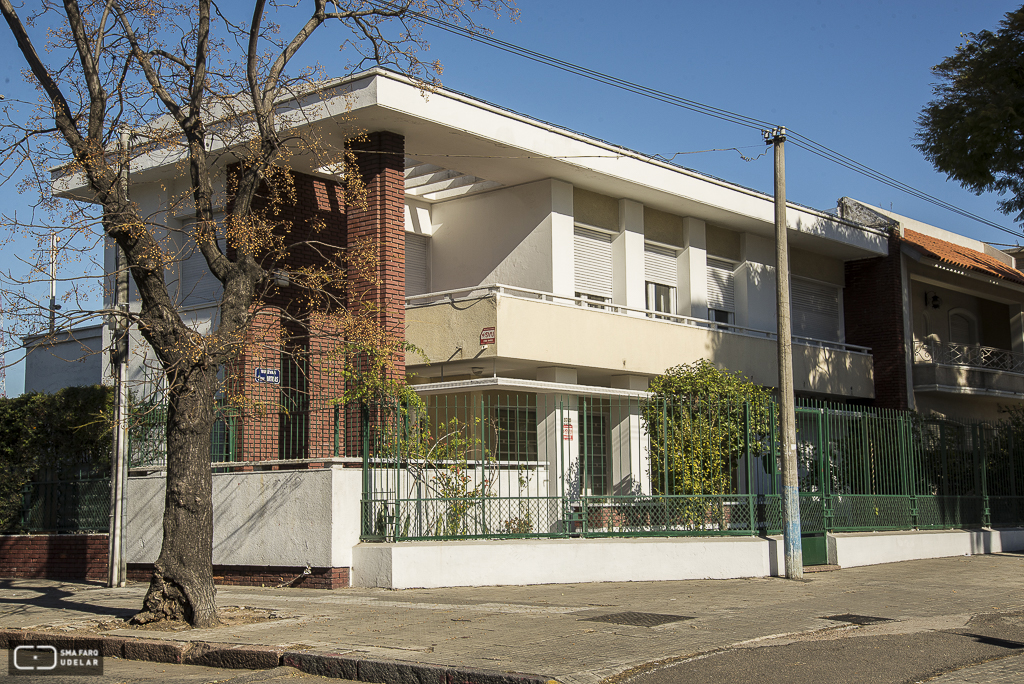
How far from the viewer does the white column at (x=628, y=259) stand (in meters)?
Answer: 20.2

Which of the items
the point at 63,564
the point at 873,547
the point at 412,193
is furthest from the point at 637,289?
the point at 63,564

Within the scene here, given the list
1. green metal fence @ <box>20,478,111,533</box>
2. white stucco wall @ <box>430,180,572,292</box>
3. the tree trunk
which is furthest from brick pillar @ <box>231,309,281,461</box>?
white stucco wall @ <box>430,180,572,292</box>

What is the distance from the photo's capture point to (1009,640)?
8570 millimetres

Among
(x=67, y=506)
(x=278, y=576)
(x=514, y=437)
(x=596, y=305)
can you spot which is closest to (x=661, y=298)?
(x=596, y=305)

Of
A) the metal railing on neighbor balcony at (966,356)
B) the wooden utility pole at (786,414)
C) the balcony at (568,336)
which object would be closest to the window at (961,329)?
the metal railing on neighbor balcony at (966,356)

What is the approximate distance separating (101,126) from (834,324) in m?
20.1

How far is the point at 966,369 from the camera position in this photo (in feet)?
84.5

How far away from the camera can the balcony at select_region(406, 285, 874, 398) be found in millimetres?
17016

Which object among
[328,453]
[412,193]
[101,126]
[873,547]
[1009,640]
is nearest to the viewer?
[1009,640]

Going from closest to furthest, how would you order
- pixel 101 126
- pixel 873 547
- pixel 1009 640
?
pixel 1009 640, pixel 101 126, pixel 873 547

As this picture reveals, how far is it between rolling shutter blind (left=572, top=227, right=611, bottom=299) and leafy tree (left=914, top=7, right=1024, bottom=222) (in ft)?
21.7

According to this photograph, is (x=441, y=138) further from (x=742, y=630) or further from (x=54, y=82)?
(x=742, y=630)

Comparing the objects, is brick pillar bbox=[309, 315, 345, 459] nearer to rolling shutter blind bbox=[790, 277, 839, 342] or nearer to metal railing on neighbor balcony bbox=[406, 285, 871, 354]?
metal railing on neighbor balcony bbox=[406, 285, 871, 354]

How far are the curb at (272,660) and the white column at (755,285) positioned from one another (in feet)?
54.5
